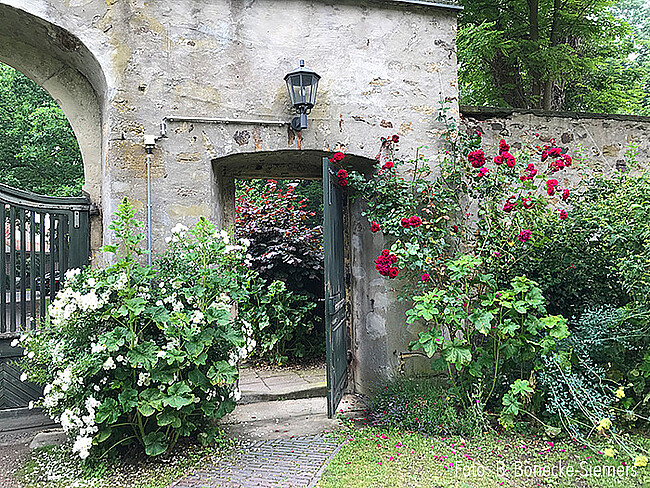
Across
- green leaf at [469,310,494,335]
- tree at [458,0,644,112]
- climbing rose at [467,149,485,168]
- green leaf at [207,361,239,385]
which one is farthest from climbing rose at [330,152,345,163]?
tree at [458,0,644,112]

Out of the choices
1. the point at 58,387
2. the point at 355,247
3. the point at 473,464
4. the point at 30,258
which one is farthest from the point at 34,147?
the point at 473,464

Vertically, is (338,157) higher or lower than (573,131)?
lower

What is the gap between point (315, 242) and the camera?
22.1 feet

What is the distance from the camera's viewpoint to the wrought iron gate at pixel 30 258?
13.0 feet

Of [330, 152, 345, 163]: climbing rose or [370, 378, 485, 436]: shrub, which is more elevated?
[330, 152, 345, 163]: climbing rose

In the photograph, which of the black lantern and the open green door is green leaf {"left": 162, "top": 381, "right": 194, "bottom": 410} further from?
the black lantern

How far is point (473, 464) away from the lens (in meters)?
3.32

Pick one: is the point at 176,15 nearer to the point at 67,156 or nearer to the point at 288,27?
the point at 288,27

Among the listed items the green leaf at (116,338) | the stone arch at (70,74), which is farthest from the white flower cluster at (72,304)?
the stone arch at (70,74)

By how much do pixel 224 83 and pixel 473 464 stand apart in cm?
335

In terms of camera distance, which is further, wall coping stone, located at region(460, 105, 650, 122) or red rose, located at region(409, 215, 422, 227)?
wall coping stone, located at region(460, 105, 650, 122)

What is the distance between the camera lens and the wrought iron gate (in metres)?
3.97

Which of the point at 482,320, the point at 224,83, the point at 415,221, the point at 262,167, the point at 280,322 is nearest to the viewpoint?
the point at 482,320

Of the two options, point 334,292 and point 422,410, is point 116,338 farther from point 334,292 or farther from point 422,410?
point 422,410
